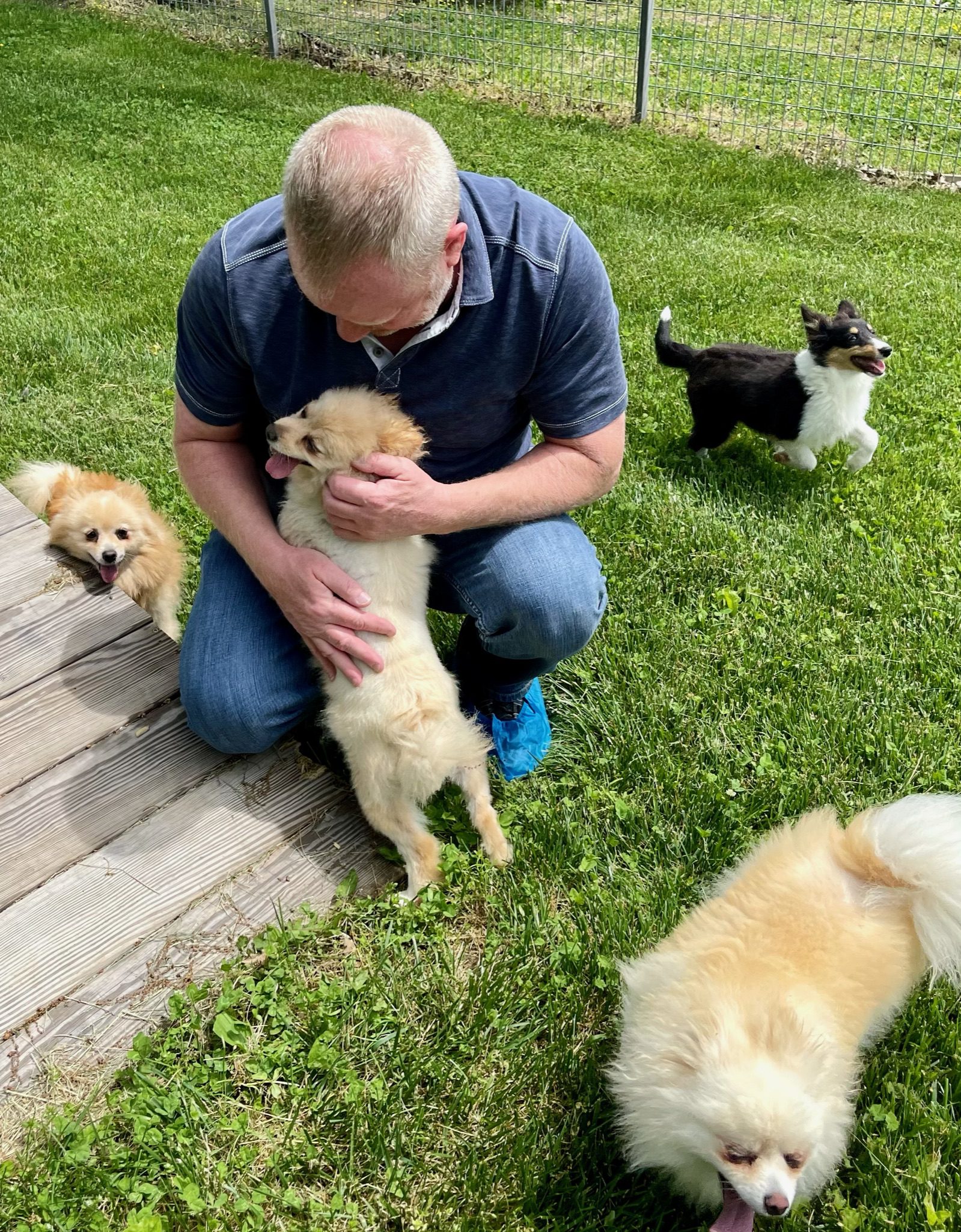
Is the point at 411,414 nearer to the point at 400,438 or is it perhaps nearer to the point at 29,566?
the point at 400,438

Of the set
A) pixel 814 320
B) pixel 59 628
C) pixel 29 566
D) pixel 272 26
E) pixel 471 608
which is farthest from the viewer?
pixel 272 26

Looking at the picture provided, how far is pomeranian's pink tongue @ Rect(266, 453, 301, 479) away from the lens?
215 centimetres

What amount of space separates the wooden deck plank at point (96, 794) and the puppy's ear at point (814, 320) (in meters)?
2.87

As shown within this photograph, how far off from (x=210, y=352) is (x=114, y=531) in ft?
3.23

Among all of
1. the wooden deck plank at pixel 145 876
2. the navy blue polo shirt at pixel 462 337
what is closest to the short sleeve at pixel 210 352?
the navy blue polo shirt at pixel 462 337

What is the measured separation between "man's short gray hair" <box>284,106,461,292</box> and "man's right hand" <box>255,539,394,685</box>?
68 cm

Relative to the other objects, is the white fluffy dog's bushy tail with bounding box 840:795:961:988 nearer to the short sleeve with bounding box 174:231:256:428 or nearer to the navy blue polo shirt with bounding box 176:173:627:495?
the navy blue polo shirt with bounding box 176:173:627:495

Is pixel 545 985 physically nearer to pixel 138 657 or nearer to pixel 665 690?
pixel 665 690

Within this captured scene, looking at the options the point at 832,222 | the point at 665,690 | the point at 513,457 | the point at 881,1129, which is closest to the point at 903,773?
the point at 665,690

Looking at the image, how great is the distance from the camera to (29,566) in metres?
2.88

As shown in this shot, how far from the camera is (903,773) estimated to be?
2459 millimetres

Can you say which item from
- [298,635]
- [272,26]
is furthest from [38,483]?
[272,26]

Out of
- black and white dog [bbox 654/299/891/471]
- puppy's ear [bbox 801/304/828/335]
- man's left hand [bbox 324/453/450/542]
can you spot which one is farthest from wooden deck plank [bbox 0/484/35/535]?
puppy's ear [bbox 801/304/828/335]

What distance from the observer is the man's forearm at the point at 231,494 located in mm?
2270
